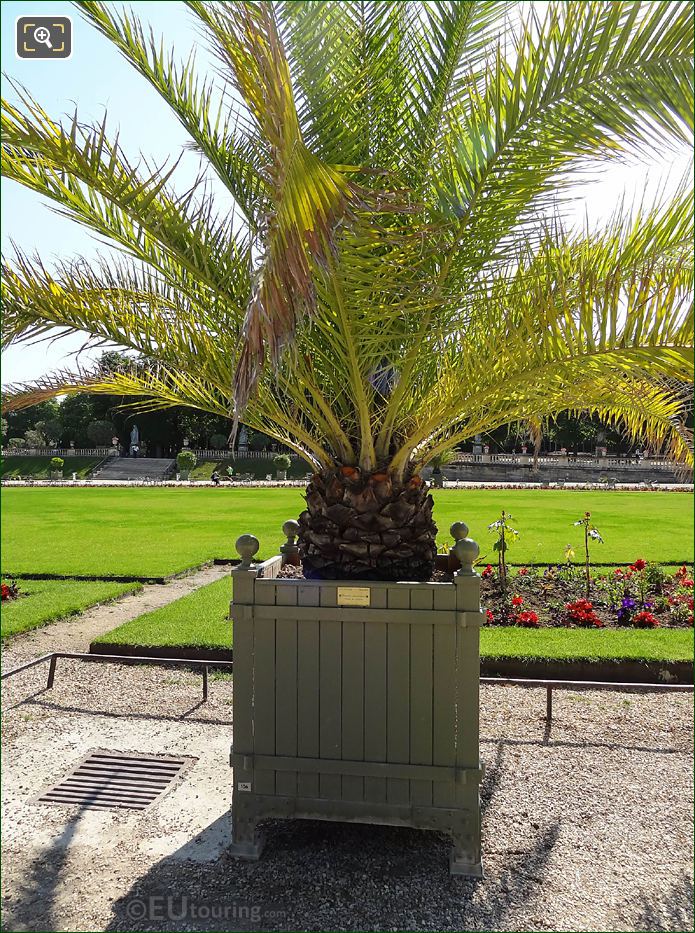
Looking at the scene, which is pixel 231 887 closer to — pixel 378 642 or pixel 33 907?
pixel 33 907

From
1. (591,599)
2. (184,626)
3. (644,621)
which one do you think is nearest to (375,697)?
(184,626)

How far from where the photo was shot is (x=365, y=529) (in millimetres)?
3871

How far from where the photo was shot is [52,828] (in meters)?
3.51

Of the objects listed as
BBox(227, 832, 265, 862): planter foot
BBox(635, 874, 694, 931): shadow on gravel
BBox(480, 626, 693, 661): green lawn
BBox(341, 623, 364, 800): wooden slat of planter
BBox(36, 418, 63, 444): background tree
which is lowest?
BBox(227, 832, 265, 862): planter foot

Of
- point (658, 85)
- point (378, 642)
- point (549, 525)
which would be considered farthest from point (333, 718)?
point (549, 525)

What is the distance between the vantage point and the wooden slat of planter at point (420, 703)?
339 centimetres

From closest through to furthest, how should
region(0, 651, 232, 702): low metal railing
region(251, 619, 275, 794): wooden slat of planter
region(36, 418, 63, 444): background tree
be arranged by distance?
region(251, 619, 275, 794): wooden slat of planter
region(0, 651, 232, 702): low metal railing
region(36, 418, 63, 444): background tree

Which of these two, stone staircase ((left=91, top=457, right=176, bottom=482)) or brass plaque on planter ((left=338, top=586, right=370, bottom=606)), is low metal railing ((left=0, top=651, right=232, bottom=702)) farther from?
stone staircase ((left=91, top=457, right=176, bottom=482))

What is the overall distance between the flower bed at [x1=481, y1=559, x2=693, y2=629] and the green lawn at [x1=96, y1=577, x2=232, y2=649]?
3042 mm

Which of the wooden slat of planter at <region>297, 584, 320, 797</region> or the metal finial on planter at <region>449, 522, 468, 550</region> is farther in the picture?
the metal finial on planter at <region>449, 522, 468, 550</region>

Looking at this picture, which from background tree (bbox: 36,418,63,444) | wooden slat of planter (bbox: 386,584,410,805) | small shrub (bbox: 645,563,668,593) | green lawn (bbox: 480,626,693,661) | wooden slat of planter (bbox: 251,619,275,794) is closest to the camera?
wooden slat of planter (bbox: 386,584,410,805)

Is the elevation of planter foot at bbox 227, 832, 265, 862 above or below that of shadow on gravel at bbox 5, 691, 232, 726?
above

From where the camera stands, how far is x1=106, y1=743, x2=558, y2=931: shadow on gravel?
282 centimetres

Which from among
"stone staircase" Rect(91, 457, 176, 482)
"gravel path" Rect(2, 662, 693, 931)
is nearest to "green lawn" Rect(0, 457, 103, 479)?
"stone staircase" Rect(91, 457, 176, 482)
